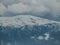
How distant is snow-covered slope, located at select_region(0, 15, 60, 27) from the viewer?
1.54m

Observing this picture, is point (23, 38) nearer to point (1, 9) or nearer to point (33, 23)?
point (33, 23)

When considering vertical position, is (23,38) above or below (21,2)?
below

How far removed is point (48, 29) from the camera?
1541mm

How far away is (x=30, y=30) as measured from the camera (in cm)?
154

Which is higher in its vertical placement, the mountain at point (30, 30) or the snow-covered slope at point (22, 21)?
the snow-covered slope at point (22, 21)

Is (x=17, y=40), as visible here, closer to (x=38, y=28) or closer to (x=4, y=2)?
(x=38, y=28)

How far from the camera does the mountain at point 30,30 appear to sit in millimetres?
1528

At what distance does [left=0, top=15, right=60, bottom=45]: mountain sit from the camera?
5.01ft

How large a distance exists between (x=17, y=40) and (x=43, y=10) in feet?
1.44

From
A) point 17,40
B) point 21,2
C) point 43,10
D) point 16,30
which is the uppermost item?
point 21,2

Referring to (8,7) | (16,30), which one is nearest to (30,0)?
(8,7)

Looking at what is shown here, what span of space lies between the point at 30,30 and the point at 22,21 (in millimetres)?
133

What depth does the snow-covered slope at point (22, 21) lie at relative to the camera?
1.54 m

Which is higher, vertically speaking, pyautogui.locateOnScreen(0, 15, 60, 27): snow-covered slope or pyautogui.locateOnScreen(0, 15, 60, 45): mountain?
pyautogui.locateOnScreen(0, 15, 60, 27): snow-covered slope
